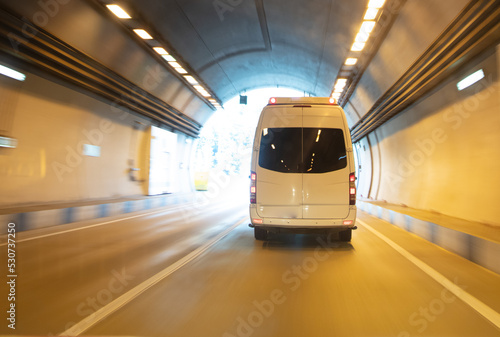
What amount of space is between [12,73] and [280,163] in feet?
25.4

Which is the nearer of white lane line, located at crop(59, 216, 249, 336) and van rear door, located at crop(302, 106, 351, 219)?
white lane line, located at crop(59, 216, 249, 336)

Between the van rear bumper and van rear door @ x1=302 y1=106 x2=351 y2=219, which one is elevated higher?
van rear door @ x1=302 y1=106 x2=351 y2=219

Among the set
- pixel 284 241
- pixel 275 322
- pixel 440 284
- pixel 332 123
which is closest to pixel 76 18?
pixel 332 123

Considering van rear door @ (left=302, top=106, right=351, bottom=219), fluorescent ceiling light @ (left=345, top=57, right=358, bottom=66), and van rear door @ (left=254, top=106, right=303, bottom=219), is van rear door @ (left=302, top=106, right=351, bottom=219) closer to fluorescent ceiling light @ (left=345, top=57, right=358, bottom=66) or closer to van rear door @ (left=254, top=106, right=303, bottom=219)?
van rear door @ (left=254, top=106, right=303, bottom=219)

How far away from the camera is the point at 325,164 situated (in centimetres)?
781

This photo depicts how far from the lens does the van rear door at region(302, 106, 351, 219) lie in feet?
25.0

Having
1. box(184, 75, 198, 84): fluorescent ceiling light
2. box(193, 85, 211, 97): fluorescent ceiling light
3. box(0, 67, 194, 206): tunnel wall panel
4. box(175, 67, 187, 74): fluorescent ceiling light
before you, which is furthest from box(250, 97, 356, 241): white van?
box(193, 85, 211, 97): fluorescent ceiling light

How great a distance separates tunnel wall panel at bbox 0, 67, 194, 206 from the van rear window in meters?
7.45

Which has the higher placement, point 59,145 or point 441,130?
point 441,130

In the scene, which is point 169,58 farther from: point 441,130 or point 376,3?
point 441,130

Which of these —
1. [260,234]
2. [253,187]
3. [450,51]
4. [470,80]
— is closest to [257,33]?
[450,51]

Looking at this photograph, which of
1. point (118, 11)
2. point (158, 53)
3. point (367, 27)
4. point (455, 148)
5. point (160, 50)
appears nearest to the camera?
point (118, 11)

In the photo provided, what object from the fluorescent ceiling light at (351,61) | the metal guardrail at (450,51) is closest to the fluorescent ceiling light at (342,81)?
the fluorescent ceiling light at (351,61)

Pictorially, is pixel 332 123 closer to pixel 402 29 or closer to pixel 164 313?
pixel 402 29
